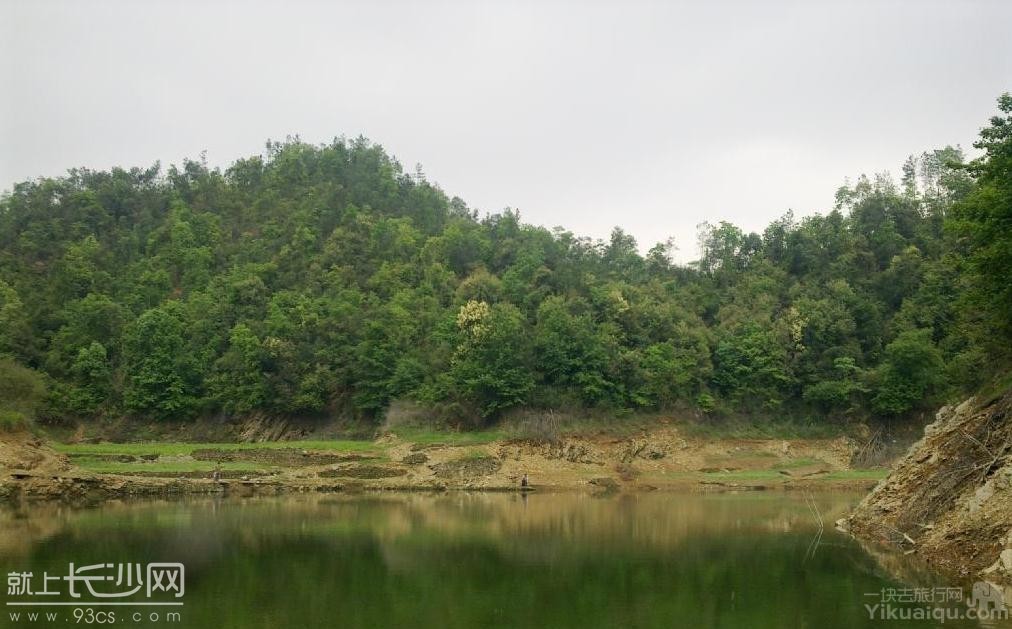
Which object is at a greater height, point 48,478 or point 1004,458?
point 1004,458

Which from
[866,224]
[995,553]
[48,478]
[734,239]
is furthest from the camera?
[734,239]

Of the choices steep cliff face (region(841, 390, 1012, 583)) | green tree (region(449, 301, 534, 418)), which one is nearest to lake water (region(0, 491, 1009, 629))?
steep cliff face (region(841, 390, 1012, 583))

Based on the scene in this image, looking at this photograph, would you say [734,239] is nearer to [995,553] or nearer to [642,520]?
[642,520]

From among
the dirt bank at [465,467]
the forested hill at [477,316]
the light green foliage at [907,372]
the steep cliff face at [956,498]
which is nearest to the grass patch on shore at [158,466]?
the dirt bank at [465,467]

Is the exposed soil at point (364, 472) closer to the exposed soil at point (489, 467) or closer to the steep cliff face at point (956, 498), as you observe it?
the exposed soil at point (489, 467)

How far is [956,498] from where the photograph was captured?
23938 millimetres

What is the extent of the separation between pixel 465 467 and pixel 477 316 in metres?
14.2

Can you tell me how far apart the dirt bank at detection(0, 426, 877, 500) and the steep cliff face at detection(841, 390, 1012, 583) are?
86.8 feet

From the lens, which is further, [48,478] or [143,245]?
[143,245]

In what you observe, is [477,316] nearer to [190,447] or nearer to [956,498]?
[190,447]

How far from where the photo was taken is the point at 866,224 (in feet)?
261

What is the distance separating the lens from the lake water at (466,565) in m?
16.8

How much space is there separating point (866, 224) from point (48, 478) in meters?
73.1

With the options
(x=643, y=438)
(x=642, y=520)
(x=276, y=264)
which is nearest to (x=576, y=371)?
(x=643, y=438)
